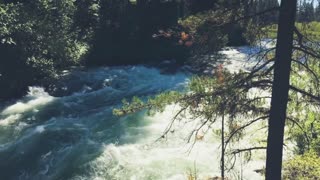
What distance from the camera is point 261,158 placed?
51.5 feet

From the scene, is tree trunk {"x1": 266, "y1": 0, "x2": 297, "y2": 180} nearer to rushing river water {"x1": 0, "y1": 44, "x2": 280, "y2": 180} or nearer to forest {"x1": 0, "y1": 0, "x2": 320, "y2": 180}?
forest {"x1": 0, "y1": 0, "x2": 320, "y2": 180}

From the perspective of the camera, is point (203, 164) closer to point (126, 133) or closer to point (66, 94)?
point (126, 133)

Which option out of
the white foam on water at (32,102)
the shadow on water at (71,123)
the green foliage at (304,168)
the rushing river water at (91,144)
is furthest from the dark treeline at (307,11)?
the white foam on water at (32,102)

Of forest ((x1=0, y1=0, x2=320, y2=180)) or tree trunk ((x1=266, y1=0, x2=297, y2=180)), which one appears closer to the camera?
tree trunk ((x1=266, y1=0, x2=297, y2=180))

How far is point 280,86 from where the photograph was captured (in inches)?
308

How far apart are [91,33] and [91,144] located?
14475 mm

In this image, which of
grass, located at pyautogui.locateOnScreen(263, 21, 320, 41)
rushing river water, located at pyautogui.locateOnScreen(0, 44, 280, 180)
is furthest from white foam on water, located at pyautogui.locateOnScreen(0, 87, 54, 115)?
grass, located at pyautogui.locateOnScreen(263, 21, 320, 41)

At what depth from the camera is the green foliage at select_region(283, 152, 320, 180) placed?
1067 centimetres

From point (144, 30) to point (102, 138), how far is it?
721 inches

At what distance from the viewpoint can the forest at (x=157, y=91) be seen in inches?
319

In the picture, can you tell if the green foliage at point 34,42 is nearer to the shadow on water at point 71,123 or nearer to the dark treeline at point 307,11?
the shadow on water at point 71,123

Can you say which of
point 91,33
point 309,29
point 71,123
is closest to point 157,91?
point 71,123

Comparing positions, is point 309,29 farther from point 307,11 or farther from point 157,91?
point 157,91

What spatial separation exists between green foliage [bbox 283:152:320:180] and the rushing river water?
3.19 m
